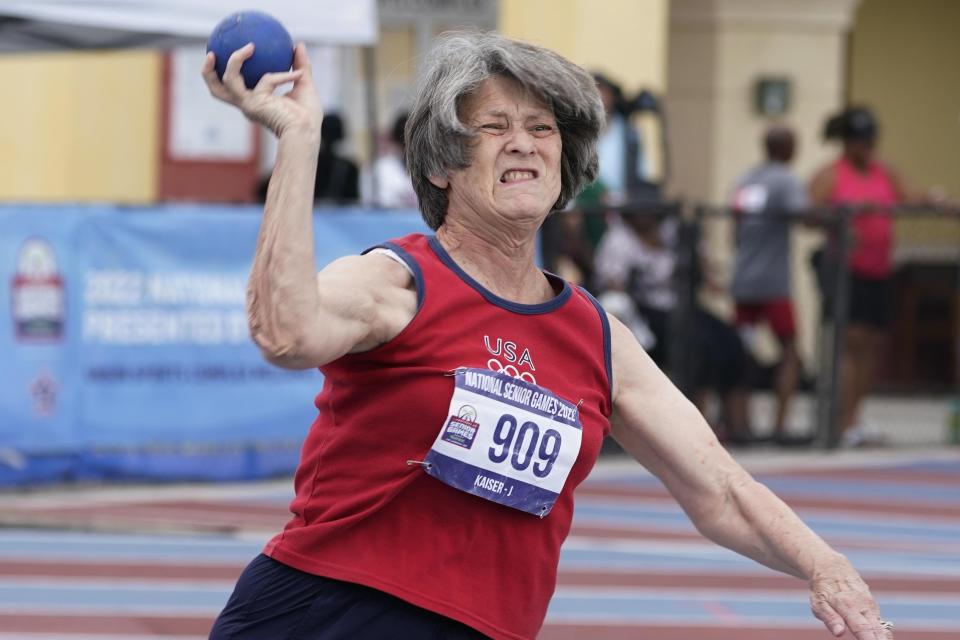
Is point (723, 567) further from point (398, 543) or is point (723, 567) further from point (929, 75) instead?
point (929, 75)

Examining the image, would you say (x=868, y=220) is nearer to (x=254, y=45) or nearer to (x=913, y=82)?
(x=913, y=82)

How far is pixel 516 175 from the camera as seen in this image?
3400 mm

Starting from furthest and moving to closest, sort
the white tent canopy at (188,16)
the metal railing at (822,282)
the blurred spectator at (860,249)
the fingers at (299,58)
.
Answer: the blurred spectator at (860,249) → the metal railing at (822,282) → the white tent canopy at (188,16) → the fingers at (299,58)

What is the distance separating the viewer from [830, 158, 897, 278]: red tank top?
12633 millimetres

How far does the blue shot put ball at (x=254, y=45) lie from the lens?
301 cm

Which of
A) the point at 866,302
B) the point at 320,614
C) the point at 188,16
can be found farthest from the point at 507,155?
the point at 866,302

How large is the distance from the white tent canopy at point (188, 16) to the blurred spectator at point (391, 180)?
90 centimetres

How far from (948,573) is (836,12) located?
28.6ft

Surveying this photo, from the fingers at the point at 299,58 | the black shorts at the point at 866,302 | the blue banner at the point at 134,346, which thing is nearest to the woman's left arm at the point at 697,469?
the fingers at the point at 299,58

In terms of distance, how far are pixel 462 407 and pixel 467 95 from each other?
544 mm

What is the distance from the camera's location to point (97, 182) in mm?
14852

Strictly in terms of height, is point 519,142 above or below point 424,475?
above

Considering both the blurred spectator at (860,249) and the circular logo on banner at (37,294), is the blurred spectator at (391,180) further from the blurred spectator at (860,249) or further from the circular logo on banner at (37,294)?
the blurred spectator at (860,249)

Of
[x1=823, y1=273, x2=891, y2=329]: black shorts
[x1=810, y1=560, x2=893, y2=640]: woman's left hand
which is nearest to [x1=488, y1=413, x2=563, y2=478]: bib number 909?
[x1=810, y1=560, x2=893, y2=640]: woman's left hand
